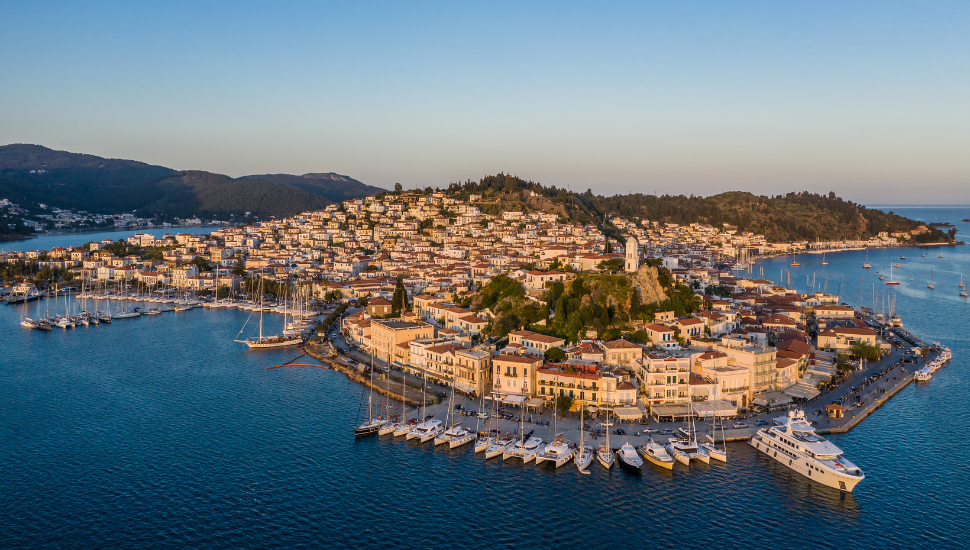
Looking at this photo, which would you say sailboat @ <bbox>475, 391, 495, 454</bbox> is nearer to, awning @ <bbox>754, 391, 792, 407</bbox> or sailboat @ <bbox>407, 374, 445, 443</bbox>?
sailboat @ <bbox>407, 374, 445, 443</bbox>

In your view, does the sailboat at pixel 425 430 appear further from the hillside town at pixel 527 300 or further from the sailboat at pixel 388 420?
the hillside town at pixel 527 300

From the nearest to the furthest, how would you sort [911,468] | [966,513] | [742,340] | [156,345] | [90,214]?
[966,513] < [911,468] < [742,340] < [156,345] < [90,214]

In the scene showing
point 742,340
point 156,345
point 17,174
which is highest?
point 17,174

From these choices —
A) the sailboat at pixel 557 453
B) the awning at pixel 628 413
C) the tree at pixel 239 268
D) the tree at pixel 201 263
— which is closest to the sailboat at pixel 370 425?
the sailboat at pixel 557 453

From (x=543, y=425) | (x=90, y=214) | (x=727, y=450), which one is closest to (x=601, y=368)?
(x=543, y=425)

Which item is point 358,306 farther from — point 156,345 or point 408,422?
point 408,422

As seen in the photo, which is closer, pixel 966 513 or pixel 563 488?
pixel 966 513

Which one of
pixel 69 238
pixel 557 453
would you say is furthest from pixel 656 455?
pixel 69 238

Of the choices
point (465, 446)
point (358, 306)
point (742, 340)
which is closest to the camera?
point (465, 446)
